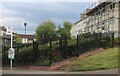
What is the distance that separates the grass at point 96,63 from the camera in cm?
1978

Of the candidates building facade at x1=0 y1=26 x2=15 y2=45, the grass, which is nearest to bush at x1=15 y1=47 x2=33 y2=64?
building facade at x1=0 y1=26 x2=15 y2=45

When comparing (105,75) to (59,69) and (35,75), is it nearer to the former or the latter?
(35,75)

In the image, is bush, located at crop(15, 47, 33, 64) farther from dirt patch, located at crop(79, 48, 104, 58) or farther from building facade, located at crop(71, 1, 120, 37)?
building facade, located at crop(71, 1, 120, 37)

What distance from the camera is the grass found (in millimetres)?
19780

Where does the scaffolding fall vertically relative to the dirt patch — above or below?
above

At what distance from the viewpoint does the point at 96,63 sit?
2133 cm

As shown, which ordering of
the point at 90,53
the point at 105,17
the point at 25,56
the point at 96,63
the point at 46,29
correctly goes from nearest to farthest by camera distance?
the point at 96,63 → the point at 90,53 → the point at 25,56 → the point at 105,17 → the point at 46,29

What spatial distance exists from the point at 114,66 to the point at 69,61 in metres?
5.41

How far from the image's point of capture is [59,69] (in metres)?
22.2

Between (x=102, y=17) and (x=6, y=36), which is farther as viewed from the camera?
(x=102, y=17)

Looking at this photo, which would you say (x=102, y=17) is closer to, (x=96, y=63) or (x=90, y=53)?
(x=90, y=53)

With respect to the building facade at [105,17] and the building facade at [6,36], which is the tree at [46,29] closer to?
the building facade at [105,17]

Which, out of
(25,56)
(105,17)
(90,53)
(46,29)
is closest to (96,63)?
(90,53)

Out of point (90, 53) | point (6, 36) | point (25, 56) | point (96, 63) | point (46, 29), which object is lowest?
point (96, 63)
